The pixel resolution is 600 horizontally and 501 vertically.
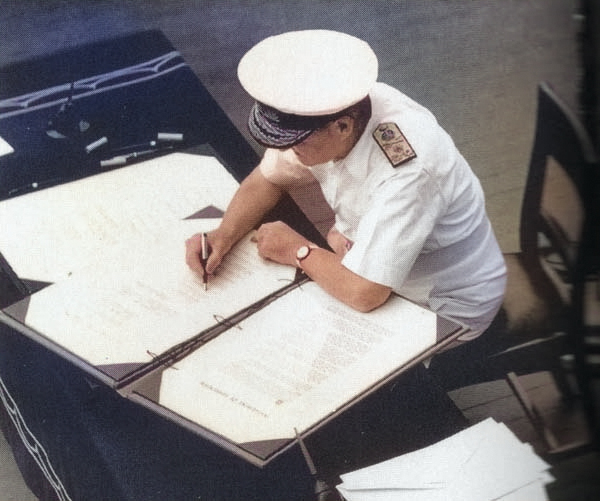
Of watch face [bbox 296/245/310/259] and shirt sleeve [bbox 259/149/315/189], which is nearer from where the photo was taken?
watch face [bbox 296/245/310/259]

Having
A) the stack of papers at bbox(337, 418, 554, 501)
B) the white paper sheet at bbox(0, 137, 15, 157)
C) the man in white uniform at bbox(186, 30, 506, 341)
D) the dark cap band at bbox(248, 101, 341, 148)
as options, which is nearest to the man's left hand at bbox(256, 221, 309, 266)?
the man in white uniform at bbox(186, 30, 506, 341)

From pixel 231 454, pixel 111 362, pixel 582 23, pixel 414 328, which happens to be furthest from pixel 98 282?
pixel 582 23

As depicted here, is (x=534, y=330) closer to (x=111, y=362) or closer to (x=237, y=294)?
(x=237, y=294)

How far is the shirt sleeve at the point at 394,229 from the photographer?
0.98m

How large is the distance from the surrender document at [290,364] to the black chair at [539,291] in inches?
11.6

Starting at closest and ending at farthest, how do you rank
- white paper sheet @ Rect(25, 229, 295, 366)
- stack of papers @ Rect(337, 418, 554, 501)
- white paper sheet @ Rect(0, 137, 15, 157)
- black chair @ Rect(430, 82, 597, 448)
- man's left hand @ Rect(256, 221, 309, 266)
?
stack of papers @ Rect(337, 418, 554, 501), white paper sheet @ Rect(25, 229, 295, 366), man's left hand @ Rect(256, 221, 309, 266), black chair @ Rect(430, 82, 597, 448), white paper sheet @ Rect(0, 137, 15, 157)

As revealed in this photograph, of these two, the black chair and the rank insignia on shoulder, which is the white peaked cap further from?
the black chair

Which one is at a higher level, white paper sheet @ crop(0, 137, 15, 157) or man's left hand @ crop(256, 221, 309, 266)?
white paper sheet @ crop(0, 137, 15, 157)

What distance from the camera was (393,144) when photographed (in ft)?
3.39

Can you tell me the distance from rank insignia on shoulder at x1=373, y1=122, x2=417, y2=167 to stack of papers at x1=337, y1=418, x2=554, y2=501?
37 centimetres

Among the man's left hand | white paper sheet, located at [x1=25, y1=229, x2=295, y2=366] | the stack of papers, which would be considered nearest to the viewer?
the stack of papers

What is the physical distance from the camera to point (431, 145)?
104cm

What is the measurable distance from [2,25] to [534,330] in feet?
6.37

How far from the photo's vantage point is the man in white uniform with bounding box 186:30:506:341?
97 cm
